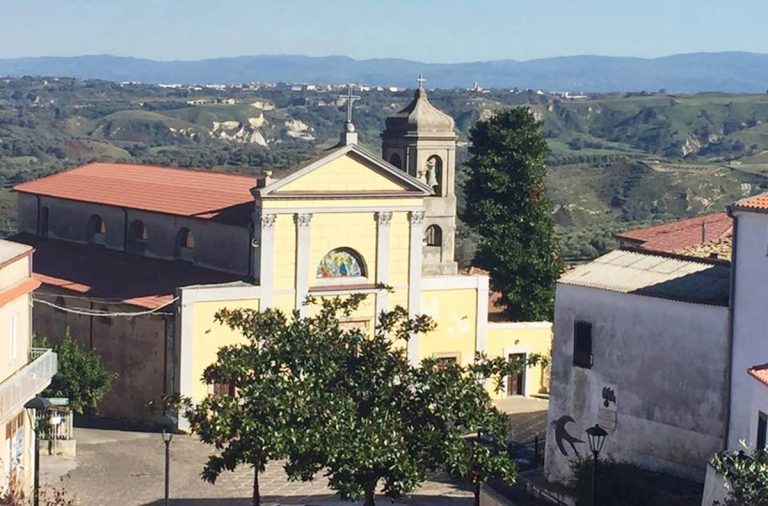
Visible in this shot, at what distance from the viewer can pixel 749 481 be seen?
2083 cm

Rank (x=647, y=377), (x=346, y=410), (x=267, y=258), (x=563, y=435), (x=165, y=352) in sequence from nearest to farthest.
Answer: (x=346, y=410), (x=647, y=377), (x=563, y=435), (x=165, y=352), (x=267, y=258)

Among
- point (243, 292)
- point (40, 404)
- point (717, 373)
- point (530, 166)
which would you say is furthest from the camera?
point (530, 166)

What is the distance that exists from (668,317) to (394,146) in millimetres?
17718

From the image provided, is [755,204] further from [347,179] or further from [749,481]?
[347,179]

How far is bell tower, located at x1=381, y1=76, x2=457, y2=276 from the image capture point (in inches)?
1790

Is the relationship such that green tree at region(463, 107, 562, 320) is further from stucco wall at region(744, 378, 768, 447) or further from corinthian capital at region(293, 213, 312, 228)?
stucco wall at region(744, 378, 768, 447)

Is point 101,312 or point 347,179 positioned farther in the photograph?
point 347,179

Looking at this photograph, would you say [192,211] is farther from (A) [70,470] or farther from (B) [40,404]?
(B) [40,404]

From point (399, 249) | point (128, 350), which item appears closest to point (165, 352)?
point (128, 350)

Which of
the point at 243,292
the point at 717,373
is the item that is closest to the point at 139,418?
the point at 243,292

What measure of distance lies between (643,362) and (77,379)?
14510mm

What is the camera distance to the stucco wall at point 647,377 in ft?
94.5

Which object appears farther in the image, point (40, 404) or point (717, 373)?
point (717, 373)

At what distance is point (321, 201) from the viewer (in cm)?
4125
